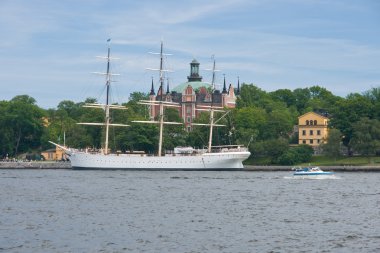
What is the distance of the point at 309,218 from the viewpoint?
175 feet

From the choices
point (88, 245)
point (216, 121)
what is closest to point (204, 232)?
point (88, 245)

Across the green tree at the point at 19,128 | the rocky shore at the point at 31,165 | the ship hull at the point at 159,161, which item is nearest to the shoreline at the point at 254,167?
the rocky shore at the point at 31,165

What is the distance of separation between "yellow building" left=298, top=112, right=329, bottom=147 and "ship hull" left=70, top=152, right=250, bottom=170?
98.4 ft

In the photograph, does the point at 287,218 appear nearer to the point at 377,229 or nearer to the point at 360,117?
the point at 377,229

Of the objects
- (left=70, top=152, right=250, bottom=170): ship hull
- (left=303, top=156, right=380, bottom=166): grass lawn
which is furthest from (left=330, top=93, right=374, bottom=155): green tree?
(left=70, top=152, right=250, bottom=170): ship hull

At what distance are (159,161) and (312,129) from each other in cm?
3626

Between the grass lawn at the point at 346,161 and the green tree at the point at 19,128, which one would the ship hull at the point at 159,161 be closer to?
the grass lawn at the point at 346,161

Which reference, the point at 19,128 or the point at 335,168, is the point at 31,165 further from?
the point at 335,168

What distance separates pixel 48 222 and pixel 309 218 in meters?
16.1

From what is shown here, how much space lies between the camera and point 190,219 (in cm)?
5297

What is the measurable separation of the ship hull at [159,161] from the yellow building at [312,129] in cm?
3000

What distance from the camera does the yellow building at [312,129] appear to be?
159 metres

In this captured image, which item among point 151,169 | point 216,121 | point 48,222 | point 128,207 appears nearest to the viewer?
point 48,222

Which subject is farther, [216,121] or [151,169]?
[216,121]
